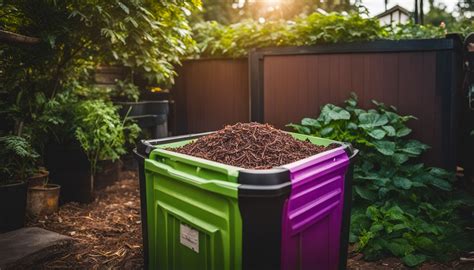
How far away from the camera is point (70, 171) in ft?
12.4

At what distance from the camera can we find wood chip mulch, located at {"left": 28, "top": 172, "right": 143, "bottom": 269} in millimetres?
2645

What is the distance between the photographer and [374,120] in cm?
342

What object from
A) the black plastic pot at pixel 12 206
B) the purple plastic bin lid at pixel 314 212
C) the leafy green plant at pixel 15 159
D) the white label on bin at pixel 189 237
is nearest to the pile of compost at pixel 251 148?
the purple plastic bin lid at pixel 314 212

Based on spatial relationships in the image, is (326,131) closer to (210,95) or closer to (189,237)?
(189,237)

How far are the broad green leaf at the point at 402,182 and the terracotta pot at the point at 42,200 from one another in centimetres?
316

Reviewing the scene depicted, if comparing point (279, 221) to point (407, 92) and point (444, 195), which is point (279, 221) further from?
point (407, 92)

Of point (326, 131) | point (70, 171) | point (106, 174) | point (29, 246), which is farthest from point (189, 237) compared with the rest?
point (106, 174)

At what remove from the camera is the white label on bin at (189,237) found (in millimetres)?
1774

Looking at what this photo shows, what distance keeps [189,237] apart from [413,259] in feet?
5.30

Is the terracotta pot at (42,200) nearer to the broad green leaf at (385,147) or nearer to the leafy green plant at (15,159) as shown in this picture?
the leafy green plant at (15,159)

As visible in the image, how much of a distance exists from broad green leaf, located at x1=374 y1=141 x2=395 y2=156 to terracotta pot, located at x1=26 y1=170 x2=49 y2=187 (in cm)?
314

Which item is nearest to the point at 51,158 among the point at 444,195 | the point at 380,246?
the point at 380,246

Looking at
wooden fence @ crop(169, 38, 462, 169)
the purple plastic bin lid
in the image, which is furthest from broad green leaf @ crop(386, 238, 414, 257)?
wooden fence @ crop(169, 38, 462, 169)

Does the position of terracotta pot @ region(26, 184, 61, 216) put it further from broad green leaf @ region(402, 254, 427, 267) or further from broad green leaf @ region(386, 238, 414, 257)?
broad green leaf @ region(402, 254, 427, 267)
